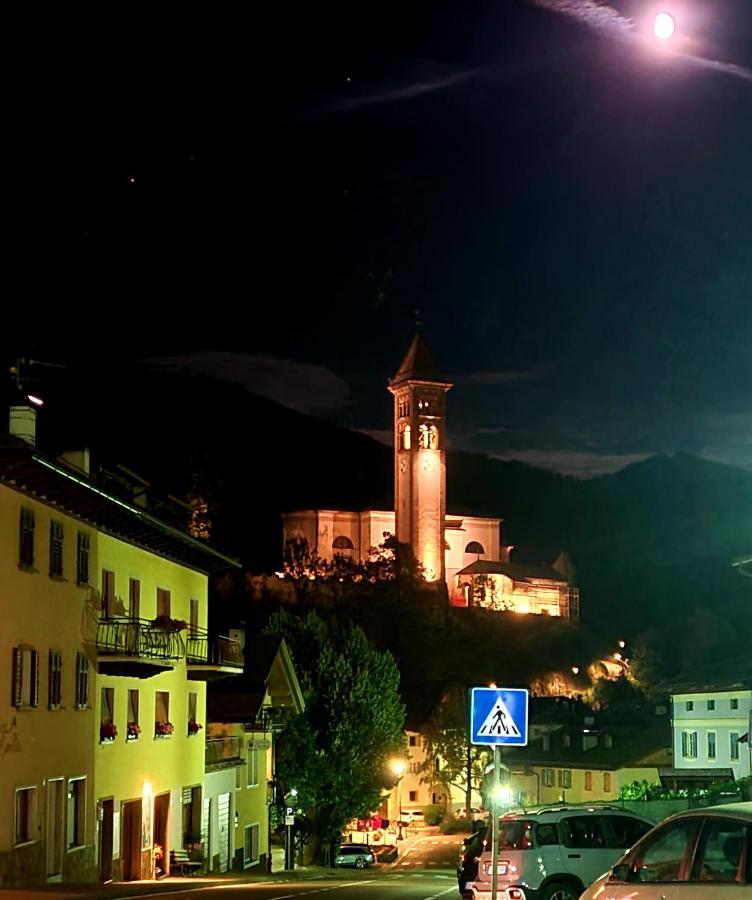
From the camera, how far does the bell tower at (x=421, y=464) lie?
6058 inches

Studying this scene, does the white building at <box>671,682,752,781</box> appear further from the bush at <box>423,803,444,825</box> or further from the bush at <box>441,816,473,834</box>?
the bush at <box>423,803,444,825</box>

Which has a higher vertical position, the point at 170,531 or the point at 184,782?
the point at 170,531

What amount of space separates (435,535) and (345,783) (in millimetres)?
94180

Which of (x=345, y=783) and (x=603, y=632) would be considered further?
(x=603, y=632)

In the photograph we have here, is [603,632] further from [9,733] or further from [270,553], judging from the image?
[9,733]

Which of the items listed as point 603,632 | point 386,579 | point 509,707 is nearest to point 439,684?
point 386,579

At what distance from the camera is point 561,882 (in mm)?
19484

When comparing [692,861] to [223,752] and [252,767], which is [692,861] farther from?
[252,767]

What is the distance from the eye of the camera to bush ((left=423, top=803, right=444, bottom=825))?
102 metres

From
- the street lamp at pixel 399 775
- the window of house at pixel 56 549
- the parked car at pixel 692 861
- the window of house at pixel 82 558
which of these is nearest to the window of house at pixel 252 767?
the street lamp at pixel 399 775

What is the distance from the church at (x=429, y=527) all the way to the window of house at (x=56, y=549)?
121 metres

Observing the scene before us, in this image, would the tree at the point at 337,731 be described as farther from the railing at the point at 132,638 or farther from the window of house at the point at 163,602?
the railing at the point at 132,638

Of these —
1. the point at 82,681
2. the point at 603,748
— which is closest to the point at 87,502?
the point at 82,681

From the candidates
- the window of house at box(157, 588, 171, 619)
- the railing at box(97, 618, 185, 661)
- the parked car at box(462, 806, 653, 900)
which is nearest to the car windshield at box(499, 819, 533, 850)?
the parked car at box(462, 806, 653, 900)
